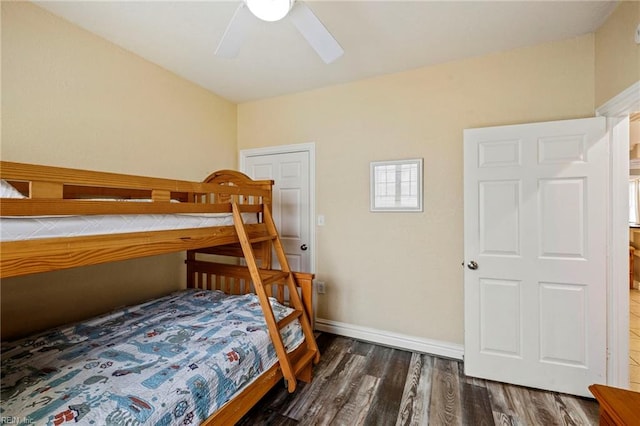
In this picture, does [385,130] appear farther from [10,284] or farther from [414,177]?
[10,284]

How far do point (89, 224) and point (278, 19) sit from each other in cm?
135

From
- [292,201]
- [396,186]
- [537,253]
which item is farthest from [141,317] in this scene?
[537,253]

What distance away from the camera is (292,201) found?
3074 millimetres

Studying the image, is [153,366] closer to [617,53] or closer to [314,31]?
[314,31]

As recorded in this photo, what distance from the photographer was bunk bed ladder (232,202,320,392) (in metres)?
1.70

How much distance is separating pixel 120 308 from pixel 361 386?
6.30 ft

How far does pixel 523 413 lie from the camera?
174cm

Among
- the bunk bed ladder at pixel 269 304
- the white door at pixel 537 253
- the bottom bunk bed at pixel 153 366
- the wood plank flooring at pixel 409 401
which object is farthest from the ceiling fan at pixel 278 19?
the wood plank flooring at pixel 409 401

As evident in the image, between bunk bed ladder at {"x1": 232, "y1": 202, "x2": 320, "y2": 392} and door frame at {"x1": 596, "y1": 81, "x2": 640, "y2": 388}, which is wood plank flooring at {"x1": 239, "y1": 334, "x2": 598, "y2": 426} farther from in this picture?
Result: door frame at {"x1": 596, "y1": 81, "x2": 640, "y2": 388}

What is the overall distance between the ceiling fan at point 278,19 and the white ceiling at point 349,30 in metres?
0.33

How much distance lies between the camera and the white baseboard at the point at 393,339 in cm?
237

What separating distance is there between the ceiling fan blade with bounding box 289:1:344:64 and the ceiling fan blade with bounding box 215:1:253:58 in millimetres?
243

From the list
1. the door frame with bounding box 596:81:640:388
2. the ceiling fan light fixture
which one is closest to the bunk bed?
the ceiling fan light fixture

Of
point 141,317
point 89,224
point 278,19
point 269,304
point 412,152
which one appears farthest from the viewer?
point 412,152
